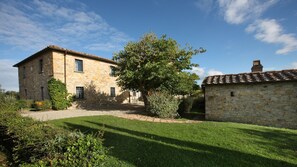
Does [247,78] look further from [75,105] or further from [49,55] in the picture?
[49,55]

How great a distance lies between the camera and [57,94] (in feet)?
48.6

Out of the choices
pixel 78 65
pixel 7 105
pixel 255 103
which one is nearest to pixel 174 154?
pixel 255 103

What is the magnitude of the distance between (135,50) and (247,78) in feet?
26.2

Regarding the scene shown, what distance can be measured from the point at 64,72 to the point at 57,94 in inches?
95.9

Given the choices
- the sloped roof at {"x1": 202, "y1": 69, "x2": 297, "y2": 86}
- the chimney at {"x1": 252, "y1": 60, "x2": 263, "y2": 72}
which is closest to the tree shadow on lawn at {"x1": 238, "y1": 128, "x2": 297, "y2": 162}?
the sloped roof at {"x1": 202, "y1": 69, "x2": 297, "y2": 86}

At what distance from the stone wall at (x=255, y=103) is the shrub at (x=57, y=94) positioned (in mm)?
12764

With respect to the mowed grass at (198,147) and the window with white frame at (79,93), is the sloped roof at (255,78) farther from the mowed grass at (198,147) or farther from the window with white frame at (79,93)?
the window with white frame at (79,93)

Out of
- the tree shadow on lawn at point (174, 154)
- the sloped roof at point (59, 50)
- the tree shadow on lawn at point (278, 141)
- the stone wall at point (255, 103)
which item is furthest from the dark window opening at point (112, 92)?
the tree shadow on lawn at point (278, 141)

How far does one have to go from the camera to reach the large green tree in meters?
12.0

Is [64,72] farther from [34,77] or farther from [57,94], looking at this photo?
[34,77]

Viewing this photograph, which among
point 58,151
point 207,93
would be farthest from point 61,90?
point 58,151

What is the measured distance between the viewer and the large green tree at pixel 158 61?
39.4ft

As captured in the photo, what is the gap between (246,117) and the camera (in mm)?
9875

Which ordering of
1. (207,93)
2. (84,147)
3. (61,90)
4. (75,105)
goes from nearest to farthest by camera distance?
1. (84,147)
2. (207,93)
3. (61,90)
4. (75,105)
